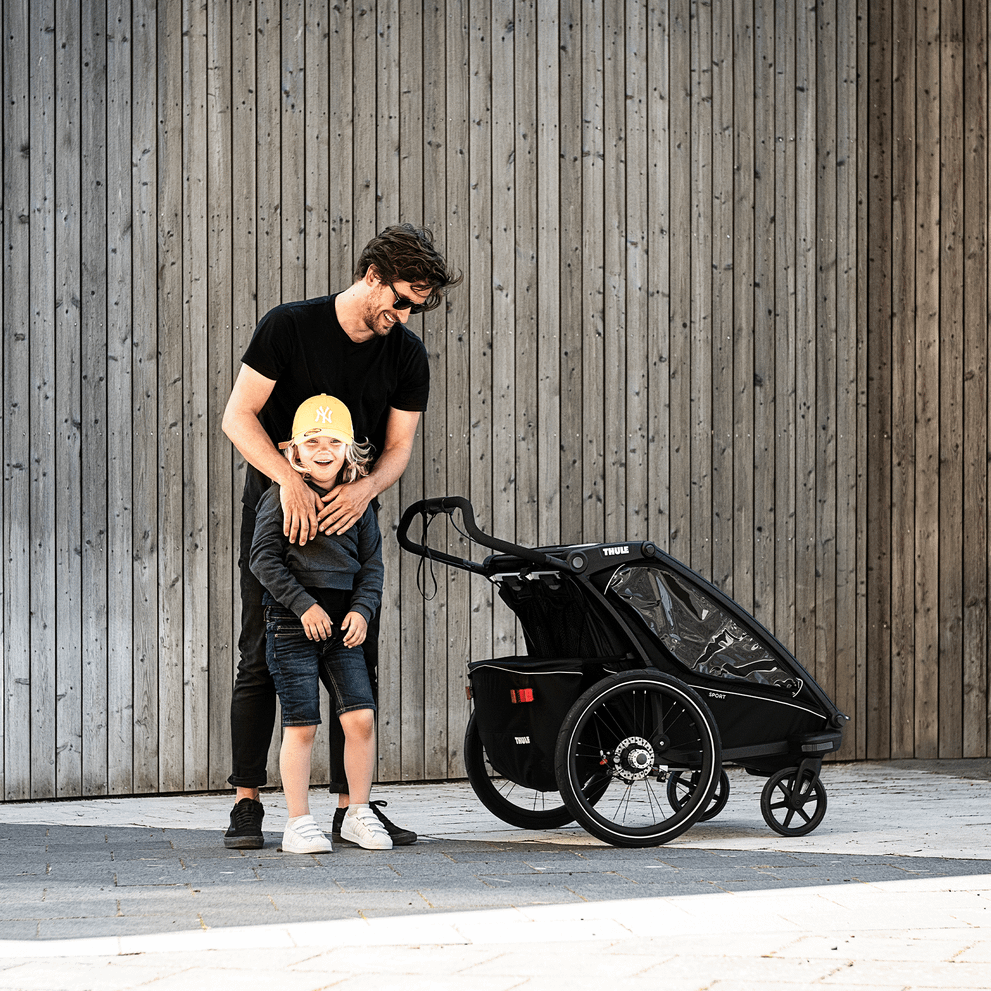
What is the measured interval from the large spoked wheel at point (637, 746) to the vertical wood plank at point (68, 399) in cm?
225

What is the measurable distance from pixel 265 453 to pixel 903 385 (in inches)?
144

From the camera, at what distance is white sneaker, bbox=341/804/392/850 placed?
146 inches

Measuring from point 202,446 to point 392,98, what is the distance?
1664 mm

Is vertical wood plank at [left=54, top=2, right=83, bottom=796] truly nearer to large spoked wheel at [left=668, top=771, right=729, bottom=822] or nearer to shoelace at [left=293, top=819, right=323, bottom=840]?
shoelace at [left=293, top=819, right=323, bottom=840]

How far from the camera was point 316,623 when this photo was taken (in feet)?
11.9

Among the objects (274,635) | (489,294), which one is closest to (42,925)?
(274,635)

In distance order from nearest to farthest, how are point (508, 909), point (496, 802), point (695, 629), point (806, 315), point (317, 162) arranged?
point (508, 909)
point (695, 629)
point (496, 802)
point (317, 162)
point (806, 315)

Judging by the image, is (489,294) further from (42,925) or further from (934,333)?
(42,925)

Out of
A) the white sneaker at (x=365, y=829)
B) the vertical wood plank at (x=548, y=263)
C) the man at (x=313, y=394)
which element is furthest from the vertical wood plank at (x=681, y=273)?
the white sneaker at (x=365, y=829)

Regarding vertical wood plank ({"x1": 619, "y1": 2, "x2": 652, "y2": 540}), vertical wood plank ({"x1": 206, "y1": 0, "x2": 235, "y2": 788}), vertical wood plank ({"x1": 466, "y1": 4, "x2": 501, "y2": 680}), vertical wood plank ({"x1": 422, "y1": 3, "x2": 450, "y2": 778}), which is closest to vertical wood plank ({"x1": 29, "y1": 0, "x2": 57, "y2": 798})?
vertical wood plank ({"x1": 206, "y1": 0, "x2": 235, "y2": 788})

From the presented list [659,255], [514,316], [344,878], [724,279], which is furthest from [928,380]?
[344,878]

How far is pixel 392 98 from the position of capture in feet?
18.4

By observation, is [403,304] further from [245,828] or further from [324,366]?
[245,828]

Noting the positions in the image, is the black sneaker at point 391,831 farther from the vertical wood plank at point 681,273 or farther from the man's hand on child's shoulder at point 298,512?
the vertical wood plank at point 681,273
